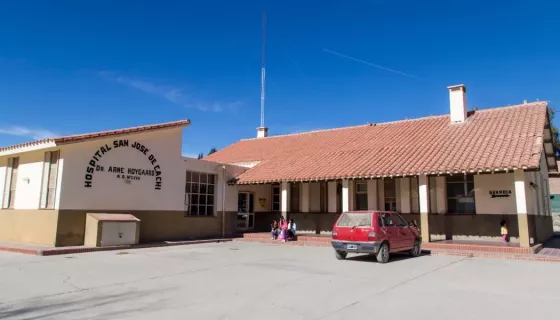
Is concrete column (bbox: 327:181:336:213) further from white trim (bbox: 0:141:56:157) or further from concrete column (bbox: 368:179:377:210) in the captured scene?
white trim (bbox: 0:141:56:157)

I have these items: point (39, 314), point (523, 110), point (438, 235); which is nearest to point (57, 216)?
point (39, 314)

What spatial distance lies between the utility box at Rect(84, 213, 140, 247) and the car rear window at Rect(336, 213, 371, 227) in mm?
8093

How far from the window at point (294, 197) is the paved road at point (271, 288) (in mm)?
10094

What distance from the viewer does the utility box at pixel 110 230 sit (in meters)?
14.7

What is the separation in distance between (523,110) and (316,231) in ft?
37.4

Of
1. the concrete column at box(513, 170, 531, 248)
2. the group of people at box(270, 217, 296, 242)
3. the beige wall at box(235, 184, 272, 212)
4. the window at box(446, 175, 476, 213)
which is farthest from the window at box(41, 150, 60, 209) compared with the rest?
the concrete column at box(513, 170, 531, 248)

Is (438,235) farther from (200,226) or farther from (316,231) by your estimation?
(200,226)

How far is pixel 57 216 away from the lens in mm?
14367

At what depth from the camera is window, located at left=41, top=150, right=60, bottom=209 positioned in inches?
596

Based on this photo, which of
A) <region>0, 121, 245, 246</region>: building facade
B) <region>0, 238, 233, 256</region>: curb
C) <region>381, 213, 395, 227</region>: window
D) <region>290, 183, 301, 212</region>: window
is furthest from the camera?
<region>290, 183, 301, 212</region>: window

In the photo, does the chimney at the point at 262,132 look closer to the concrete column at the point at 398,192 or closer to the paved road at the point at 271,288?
the concrete column at the point at 398,192

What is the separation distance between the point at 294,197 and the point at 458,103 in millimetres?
9753

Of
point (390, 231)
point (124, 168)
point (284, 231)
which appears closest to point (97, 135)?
point (124, 168)

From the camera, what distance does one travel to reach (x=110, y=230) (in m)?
15.0
